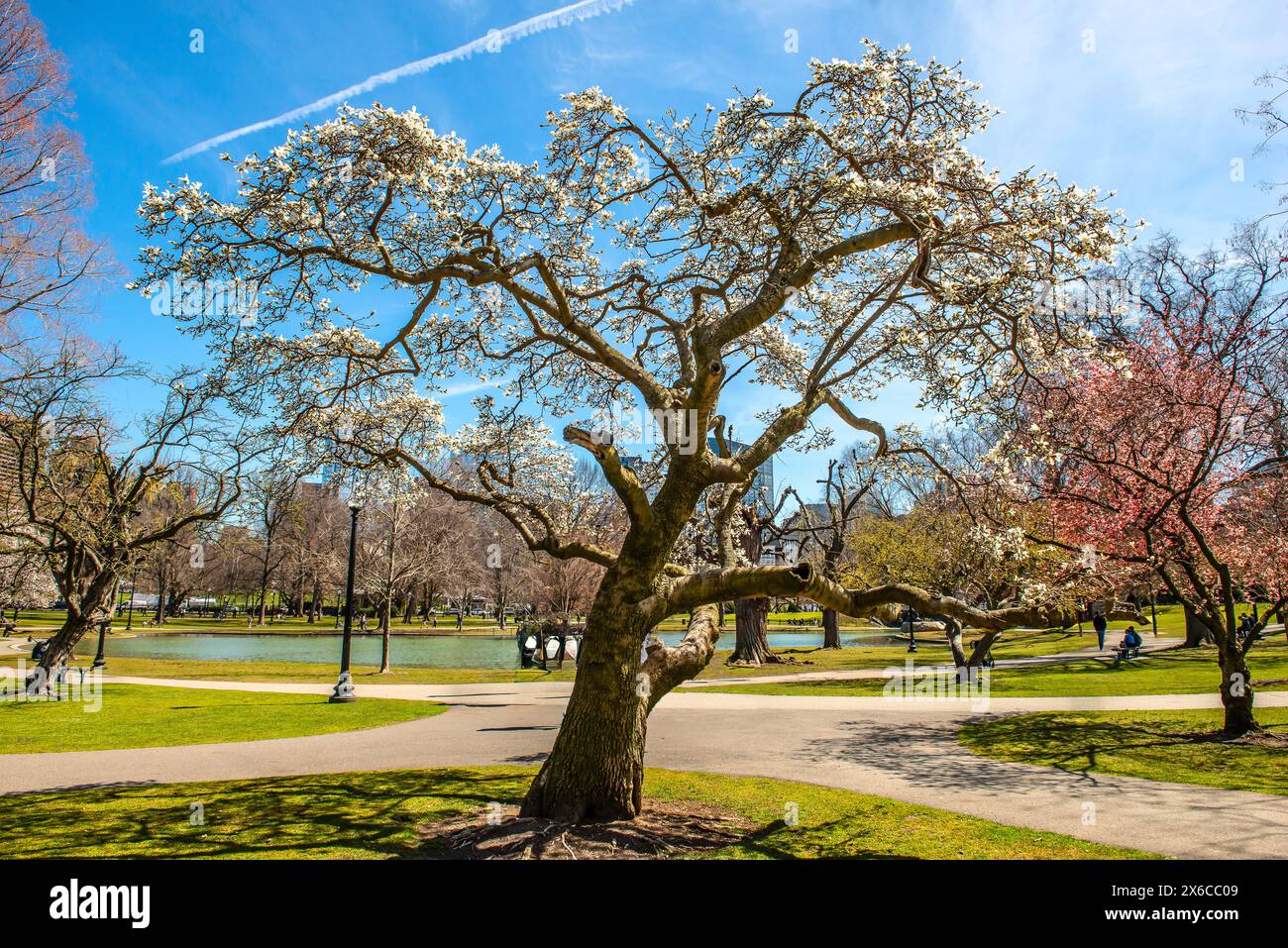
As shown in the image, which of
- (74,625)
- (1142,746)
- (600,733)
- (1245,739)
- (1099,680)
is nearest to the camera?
(600,733)

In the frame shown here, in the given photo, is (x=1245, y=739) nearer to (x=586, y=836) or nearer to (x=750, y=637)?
(x=586, y=836)

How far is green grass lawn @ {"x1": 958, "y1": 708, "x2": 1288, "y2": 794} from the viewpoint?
9.43 metres

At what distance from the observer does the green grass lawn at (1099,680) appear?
58.5 feet

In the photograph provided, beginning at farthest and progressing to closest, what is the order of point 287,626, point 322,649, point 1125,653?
point 287,626
point 322,649
point 1125,653

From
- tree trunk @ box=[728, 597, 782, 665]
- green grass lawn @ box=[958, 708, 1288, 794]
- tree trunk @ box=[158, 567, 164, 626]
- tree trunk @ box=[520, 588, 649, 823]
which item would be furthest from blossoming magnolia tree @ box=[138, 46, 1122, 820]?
tree trunk @ box=[158, 567, 164, 626]

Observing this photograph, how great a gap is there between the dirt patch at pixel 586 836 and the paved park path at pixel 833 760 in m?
1.67

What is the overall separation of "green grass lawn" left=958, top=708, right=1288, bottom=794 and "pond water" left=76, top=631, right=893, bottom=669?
65.2ft

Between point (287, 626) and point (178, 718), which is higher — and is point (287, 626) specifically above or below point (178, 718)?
below

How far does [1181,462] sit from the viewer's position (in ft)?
43.4

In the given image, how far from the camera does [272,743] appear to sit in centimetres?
1197

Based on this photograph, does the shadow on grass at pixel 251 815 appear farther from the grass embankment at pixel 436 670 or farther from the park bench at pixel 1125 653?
the park bench at pixel 1125 653

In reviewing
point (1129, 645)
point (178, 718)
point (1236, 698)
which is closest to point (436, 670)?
point (178, 718)

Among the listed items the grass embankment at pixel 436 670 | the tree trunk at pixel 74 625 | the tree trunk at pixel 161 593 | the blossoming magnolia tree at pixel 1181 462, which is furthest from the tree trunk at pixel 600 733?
the tree trunk at pixel 161 593

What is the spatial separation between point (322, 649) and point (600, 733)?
3594 centimetres
